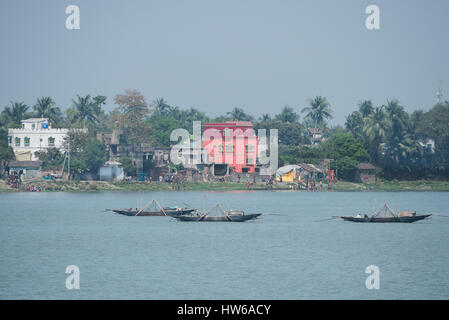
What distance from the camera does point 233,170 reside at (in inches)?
4109

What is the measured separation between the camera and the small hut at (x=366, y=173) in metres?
104

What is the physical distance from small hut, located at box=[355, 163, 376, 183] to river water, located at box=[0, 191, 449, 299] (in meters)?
36.0

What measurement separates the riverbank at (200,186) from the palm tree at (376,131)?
828 centimetres

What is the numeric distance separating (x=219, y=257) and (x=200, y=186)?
59.4 metres

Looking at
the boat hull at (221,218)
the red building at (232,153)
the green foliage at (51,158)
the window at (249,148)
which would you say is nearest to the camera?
the boat hull at (221,218)

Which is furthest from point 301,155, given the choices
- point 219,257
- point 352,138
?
point 219,257

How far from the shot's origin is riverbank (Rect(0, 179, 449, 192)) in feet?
311

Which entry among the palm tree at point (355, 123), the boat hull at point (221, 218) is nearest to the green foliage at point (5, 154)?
the boat hull at point (221, 218)

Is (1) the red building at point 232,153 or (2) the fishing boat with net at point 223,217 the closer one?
(2) the fishing boat with net at point 223,217

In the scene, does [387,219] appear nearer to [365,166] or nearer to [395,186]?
[365,166]

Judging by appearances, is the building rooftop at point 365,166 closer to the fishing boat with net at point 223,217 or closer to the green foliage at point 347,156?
the green foliage at point 347,156

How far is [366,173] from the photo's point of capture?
10425 centimetres
